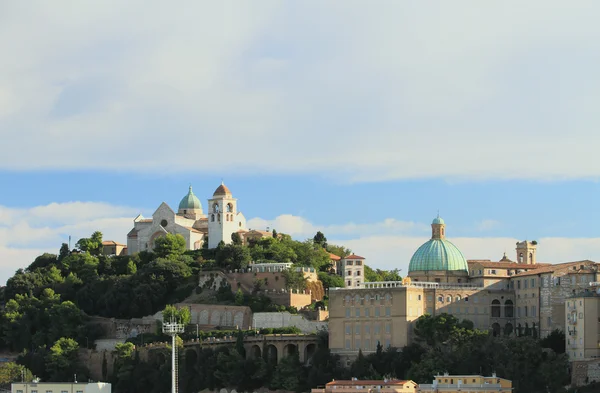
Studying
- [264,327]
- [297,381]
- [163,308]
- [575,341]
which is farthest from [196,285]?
[575,341]

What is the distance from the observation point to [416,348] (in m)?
96.5

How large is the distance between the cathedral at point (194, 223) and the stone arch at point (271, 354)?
71.9 ft

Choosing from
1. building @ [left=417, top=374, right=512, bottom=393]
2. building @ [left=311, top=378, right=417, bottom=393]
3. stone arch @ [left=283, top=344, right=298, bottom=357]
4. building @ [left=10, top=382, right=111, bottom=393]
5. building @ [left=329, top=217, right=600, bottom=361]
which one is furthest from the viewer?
stone arch @ [left=283, top=344, right=298, bottom=357]

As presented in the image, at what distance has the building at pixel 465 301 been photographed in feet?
317

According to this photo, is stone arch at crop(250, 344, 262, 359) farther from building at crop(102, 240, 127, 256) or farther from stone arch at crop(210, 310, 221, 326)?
building at crop(102, 240, 127, 256)

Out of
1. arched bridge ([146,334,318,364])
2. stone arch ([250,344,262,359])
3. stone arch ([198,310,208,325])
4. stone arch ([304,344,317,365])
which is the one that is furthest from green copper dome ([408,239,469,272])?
stone arch ([198,310,208,325])

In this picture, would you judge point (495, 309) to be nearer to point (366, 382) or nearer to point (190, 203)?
point (366, 382)

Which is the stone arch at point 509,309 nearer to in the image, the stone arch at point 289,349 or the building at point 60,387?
the stone arch at point 289,349

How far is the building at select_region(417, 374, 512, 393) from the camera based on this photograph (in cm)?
8738

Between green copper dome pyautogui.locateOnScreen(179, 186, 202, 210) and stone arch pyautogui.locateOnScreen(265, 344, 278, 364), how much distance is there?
32239mm

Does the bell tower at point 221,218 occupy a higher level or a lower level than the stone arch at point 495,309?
higher

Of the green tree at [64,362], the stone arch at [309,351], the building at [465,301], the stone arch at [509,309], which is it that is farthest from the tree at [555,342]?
the green tree at [64,362]

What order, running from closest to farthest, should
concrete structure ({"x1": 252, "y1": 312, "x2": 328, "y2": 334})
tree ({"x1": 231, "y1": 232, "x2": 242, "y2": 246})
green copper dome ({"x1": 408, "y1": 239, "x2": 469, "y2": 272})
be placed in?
green copper dome ({"x1": 408, "y1": 239, "x2": 469, "y2": 272}), concrete structure ({"x1": 252, "y1": 312, "x2": 328, "y2": 334}), tree ({"x1": 231, "y1": 232, "x2": 242, "y2": 246})

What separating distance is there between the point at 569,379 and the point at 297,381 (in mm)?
19509
